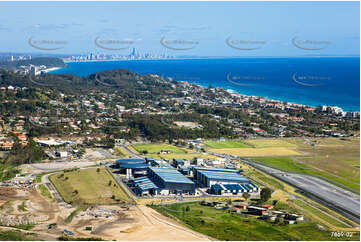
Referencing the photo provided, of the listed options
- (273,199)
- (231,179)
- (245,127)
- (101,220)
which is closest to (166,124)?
(245,127)

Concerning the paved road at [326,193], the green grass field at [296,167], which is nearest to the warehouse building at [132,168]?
the paved road at [326,193]

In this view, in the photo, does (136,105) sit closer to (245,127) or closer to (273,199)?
(245,127)

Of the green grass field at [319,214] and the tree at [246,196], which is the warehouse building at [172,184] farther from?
the green grass field at [319,214]

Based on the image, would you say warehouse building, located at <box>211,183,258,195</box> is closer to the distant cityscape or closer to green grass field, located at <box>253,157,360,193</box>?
green grass field, located at <box>253,157,360,193</box>

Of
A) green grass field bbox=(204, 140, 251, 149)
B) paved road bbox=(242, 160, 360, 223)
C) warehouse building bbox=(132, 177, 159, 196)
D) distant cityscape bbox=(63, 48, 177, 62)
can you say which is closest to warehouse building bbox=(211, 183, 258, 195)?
paved road bbox=(242, 160, 360, 223)

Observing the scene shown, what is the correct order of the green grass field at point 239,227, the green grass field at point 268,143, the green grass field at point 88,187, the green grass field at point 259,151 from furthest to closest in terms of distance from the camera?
1. the green grass field at point 268,143
2. the green grass field at point 259,151
3. the green grass field at point 88,187
4. the green grass field at point 239,227

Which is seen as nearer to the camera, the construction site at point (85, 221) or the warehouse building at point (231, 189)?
the construction site at point (85, 221)

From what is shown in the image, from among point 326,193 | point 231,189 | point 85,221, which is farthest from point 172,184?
point 326,193
